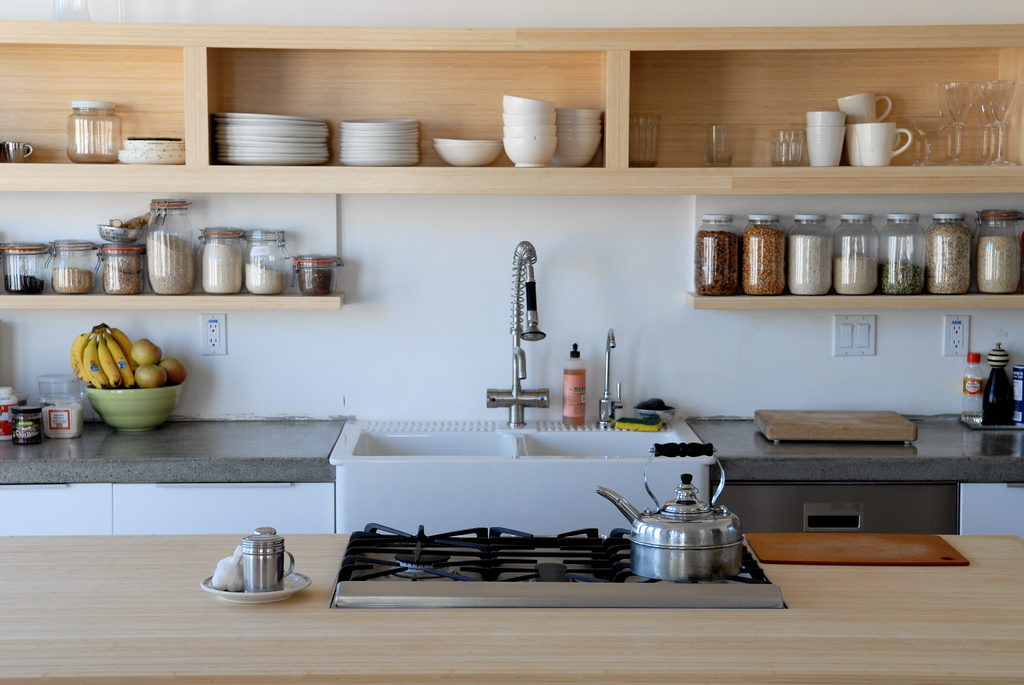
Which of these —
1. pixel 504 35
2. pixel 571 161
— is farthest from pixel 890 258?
pixel 504 35

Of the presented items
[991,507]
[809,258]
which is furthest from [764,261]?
[991,507]

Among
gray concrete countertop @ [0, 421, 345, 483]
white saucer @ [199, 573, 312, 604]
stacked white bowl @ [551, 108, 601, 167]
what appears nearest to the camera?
white saucer @ [199, 573, 312, 604]

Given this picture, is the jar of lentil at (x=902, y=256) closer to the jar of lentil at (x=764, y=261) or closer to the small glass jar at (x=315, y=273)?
the jar of lentil at (x=764, y=261)

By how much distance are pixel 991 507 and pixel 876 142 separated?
3.45ft

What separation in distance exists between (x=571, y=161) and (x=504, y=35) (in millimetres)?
410

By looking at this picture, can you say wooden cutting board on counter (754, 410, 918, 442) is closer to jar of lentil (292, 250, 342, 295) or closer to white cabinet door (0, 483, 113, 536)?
jar of lentil (292, 250, 342, 295)

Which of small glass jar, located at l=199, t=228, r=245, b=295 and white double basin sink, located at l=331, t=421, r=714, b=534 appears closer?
white double basin sink, located at l=331, t=421, r=714, b=534

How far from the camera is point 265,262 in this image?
3.02m

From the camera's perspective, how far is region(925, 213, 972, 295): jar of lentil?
9.82 feet

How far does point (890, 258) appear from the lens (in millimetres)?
3057

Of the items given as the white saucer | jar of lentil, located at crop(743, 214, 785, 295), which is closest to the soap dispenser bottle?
jar of lentil, located at crop(743, 214, 785, 295)

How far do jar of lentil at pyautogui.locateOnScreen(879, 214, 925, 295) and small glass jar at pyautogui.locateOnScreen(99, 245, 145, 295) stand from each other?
7.32 ft

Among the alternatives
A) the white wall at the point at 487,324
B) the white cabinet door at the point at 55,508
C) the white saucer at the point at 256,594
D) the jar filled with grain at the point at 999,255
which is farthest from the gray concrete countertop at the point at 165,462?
the jar filled with grain at the point at 999,255

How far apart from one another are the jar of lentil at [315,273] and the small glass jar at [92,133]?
61 centimetres
